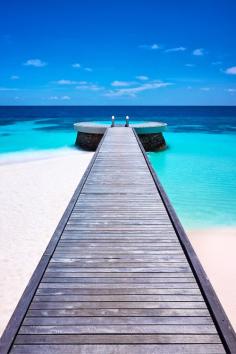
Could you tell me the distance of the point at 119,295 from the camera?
136 inches

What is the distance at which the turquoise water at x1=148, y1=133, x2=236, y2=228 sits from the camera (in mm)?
10266

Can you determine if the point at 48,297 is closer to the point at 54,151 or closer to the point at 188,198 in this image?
the point at 188,198

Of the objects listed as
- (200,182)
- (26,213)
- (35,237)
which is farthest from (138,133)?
(35,237)

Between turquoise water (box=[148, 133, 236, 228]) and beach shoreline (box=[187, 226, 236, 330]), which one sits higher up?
beach shoreline (box=[187, 226, 236, 330])

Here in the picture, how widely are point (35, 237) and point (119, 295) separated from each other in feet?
16.4

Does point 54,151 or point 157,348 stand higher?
point 157,348

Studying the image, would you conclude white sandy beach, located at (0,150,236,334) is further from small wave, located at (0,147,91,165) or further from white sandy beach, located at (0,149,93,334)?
small wave, located at (0,147,91,165)

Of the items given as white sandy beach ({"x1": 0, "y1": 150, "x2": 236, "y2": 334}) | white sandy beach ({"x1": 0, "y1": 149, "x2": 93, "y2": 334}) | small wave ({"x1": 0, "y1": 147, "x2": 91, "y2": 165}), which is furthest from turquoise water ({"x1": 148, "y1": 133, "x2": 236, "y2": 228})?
small wave ({"x1": 0, "y1": 147, "x2": 91, "y2": 165})

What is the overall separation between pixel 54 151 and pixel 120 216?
1877 centimetres

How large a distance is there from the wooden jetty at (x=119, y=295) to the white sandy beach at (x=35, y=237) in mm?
1847

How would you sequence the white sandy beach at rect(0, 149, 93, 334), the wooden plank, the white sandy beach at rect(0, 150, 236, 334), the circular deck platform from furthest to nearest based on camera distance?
the circular deck platform → the white sandy beach at rect(0, 149, 93, 334) → the white sandy beach at rect(0, 150, 236, 334) → the wooden plank

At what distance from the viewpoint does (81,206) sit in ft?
20.0

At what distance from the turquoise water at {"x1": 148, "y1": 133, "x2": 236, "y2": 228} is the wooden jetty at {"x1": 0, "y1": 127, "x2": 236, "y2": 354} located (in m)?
4.87

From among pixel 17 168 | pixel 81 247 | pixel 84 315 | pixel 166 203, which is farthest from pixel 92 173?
pixel 17 168
